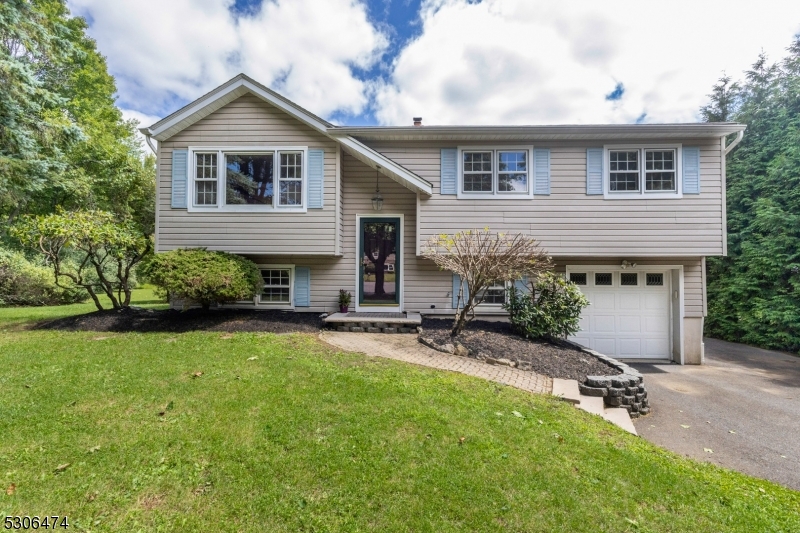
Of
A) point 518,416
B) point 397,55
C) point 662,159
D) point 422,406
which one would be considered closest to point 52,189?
point 397,55

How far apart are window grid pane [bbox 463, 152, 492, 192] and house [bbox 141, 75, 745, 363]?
0.03 meters

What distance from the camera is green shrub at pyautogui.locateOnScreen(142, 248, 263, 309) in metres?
6.88

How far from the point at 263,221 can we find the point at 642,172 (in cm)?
963

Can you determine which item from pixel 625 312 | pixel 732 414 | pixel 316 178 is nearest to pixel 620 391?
pixel 732 414

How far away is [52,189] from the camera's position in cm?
1288

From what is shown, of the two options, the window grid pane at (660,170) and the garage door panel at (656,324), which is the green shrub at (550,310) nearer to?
the garage door panel at (656,324)

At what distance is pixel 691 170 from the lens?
8359 millimetres

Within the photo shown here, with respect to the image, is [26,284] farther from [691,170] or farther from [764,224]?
[764,224]

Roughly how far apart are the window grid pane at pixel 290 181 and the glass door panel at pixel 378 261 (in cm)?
189

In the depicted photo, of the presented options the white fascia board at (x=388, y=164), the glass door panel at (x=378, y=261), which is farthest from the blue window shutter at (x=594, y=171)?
the glass door panel at (x=378, y=261)

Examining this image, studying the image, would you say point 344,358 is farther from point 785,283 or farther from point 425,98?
point 785,283

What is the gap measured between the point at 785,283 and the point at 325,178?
13.6 m

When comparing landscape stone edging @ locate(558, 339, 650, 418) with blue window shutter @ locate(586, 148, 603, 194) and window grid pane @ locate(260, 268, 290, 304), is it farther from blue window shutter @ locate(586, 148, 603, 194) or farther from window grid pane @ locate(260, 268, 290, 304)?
window grid pane @ locate(260, 268, 290, 304)

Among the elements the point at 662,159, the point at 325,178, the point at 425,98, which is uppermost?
the point at 425,98
